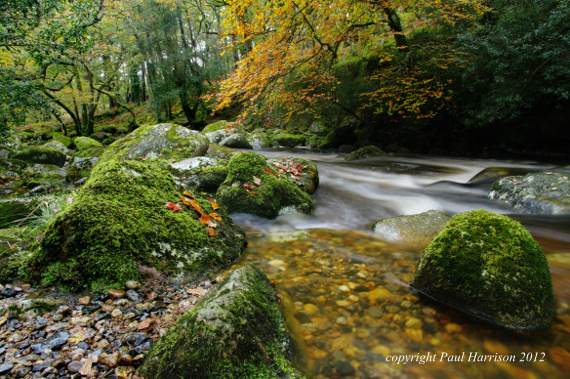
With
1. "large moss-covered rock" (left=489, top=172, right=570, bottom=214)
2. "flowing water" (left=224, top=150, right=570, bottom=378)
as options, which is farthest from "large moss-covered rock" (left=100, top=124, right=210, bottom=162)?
"large moss-covered rock" (left=489, top=172, right=570, bottom=214)

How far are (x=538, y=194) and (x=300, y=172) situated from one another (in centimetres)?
462

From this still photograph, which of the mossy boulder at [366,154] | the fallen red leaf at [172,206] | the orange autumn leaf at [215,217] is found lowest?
the orange autumn leaf at [215,217]

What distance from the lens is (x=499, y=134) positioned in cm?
992

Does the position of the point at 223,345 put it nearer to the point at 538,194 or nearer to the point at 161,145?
the point at 538,194

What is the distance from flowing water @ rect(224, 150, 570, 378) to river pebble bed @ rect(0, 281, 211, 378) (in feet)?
3.27

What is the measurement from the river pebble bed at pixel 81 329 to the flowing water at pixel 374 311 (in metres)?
1.00

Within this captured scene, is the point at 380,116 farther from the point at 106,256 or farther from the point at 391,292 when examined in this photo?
the point at 106,256

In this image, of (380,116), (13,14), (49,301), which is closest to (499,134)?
(380,116)

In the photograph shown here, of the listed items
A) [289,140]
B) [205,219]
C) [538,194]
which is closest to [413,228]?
[205,219]

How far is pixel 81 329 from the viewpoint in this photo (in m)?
1.80

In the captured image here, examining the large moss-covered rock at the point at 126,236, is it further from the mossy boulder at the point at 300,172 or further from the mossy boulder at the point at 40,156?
the mossy boulder at the point at 40,156

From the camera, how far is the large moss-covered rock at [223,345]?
4.96 feet

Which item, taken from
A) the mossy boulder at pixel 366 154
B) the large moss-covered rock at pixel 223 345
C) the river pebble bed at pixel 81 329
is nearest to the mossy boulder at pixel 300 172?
the river pebble bed at pixel 81 329

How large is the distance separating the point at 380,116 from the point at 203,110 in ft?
54.2
